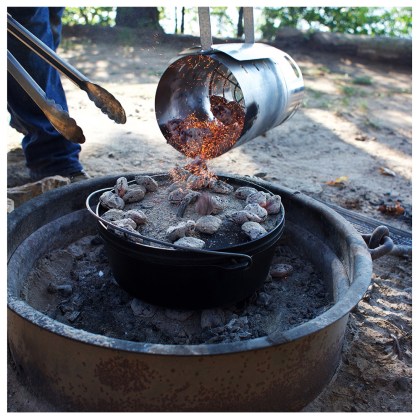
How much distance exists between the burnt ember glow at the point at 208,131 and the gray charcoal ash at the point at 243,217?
10.4 inches

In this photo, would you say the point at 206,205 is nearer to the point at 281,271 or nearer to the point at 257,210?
the point at 257,210

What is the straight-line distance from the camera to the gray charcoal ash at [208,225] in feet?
6.08

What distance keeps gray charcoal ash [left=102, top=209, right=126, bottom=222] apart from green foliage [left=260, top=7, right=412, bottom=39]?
655cm

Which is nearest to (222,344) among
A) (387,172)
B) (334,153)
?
(387,172)

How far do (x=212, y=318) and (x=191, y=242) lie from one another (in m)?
0.38

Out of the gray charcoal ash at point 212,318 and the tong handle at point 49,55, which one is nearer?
the tong handle at point 49,55

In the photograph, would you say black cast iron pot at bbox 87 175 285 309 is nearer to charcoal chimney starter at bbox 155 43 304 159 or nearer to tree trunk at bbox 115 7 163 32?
charcoal chimney starter at bbox 155 43 304 159

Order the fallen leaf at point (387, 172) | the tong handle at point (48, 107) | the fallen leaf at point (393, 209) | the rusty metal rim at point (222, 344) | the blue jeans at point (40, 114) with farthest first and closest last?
the fallen leaf at point (387, 172) < the fallen leaf at point (393, 209) < the blue jeans at point (40, 114) < the tong handle at point (48, 107) < the rusty metal rim at point (222, 344)

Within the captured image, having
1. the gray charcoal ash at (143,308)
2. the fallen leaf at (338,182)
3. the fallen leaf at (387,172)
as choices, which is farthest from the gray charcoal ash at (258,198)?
the fallen leaf at (387,172)

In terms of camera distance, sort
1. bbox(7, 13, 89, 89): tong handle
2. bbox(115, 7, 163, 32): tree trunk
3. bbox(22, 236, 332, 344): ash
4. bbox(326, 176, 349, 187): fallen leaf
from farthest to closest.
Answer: bbox(115, 7, 163, 32): tree trunk, bbox(326, 176, 349, 187): fallen leaf, bbox(22, 236, 332, 344): ash, bbox(7, 13, 89, 89): tong handle

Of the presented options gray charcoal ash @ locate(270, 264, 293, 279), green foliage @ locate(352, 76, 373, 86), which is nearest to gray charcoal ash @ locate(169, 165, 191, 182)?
gray charcoal ash @ locate(270, 264, 293, 279)

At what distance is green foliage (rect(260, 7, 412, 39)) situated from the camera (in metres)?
7.79

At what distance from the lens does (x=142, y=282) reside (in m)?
1.85

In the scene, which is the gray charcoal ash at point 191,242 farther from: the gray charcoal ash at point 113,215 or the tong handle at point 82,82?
the tong handle at point 82,82
